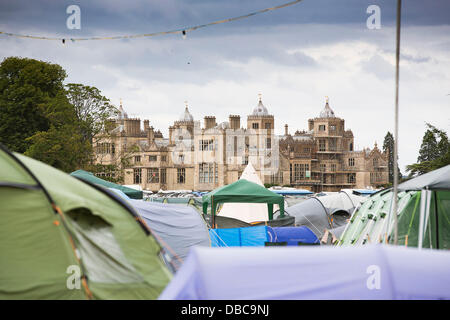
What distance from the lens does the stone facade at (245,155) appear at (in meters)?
82.6

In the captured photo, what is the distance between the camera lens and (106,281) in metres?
6.22

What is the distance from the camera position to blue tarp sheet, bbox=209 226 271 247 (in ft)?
43.2

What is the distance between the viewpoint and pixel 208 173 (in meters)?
81.6

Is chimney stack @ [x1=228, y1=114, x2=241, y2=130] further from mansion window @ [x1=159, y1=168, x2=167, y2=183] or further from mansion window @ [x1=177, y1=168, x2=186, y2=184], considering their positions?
mansion window @ [x1=159, y1=168, x2=167, y2=183]

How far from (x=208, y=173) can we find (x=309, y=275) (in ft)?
253

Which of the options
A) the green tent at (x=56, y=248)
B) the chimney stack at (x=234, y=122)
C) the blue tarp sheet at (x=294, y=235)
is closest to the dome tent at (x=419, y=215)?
the blue tarp sheet at (x=294, y=235)

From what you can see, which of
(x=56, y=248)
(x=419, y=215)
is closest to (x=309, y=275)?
(x=56, y=248)

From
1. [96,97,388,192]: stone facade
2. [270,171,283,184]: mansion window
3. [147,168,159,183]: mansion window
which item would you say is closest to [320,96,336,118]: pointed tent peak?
[96,97,388,192]: stone facade

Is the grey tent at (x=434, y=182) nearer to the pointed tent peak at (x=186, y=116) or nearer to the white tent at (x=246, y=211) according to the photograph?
the white tent at (x=246, y=211)

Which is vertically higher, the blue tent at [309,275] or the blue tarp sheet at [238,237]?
the blue tent at [309,275]

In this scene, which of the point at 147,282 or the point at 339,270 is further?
the point at 147,282

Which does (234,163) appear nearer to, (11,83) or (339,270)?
(11,83)

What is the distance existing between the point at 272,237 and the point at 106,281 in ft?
23.3
